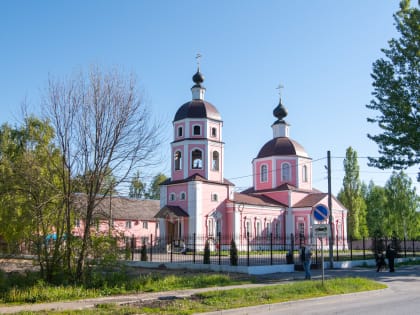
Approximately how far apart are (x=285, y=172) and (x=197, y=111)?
12.8m

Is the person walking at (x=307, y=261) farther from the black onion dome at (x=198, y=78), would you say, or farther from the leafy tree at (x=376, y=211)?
the leafy tree at (x=376, y=211)

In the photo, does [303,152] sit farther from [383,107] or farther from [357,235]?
[383,107]

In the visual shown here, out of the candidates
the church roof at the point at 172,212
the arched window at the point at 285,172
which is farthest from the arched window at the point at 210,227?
the arched window at the point at 285,172

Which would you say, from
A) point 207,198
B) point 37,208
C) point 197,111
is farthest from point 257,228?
point 37,208

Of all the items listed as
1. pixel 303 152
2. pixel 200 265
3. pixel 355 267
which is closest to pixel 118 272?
pixel 200 265

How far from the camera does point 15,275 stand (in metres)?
14.4

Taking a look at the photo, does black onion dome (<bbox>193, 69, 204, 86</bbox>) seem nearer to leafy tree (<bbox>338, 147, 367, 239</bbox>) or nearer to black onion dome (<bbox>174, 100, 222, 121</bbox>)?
black onion dome (<bbox>174, 100, 222, 121</bbox>)

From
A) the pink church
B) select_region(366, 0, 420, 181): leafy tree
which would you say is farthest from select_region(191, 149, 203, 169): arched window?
select_region(366, 0, 420, 181): leafy tree

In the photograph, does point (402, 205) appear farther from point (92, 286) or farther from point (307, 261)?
point (92, 286)

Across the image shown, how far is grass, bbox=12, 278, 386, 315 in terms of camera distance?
11.0m

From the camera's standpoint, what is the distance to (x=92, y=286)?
14.4m

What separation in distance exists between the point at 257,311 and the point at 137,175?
600cm

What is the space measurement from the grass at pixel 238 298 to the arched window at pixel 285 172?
1252 inches

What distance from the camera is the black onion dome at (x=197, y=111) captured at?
132ft
